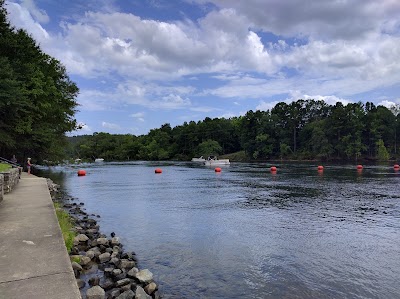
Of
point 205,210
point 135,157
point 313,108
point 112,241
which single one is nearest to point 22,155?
point 205,210

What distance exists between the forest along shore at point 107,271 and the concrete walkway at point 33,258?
1.13 metres

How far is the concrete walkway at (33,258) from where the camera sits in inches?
190

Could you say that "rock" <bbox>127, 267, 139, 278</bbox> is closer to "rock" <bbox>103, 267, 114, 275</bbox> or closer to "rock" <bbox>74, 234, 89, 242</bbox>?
"rock" <bbox>103, 267, 114, 275</bbox>

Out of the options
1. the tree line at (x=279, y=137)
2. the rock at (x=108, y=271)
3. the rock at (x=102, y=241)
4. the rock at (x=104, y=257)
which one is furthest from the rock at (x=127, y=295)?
the tree line at (x=279, y=137)

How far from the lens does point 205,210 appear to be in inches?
754

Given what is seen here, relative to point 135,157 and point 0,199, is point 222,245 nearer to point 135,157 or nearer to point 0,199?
point 0,199

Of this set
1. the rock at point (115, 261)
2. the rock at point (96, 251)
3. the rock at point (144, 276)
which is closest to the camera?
the rock at point (144, 276)

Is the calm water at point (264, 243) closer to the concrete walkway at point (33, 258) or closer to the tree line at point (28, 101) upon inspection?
the concrete walkway at point (33, 258)

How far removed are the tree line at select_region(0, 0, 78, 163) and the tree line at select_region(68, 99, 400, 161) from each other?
25.2 meters

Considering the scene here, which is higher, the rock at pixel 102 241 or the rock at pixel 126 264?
the rock at pixel 102 241

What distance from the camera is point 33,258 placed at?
6172 mm

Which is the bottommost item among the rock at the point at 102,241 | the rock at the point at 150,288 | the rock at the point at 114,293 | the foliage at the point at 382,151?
the rock at the point at 150,288

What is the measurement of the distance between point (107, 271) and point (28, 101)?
26.6m

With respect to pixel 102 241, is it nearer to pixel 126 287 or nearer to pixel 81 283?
pixel 81 283
